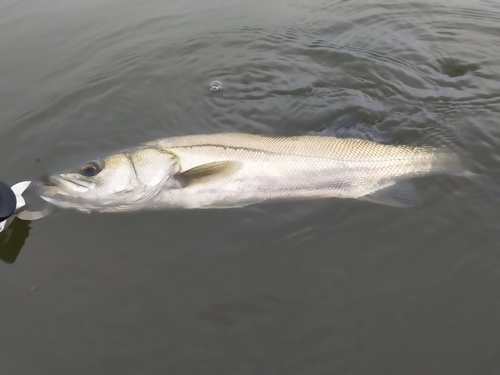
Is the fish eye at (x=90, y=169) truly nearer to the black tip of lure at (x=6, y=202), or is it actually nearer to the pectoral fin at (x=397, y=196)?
the black tip of lure at (x=6, y=202)

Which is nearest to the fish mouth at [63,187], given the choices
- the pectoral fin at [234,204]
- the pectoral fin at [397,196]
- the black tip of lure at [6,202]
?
the black tip of lure at [6,202]

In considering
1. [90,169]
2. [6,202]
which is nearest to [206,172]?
[90,169]

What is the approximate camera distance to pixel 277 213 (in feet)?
11.4

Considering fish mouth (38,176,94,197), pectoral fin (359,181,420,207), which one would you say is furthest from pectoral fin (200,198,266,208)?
fish mouth (38,176,94,197)

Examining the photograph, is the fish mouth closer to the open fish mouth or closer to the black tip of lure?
the open fish mouth

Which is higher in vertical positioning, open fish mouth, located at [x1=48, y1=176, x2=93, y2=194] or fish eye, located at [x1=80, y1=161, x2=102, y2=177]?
fish eye, located at [x1=80, y1=161, x2=102, y2=177]

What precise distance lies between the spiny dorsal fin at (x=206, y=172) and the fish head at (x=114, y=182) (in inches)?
4.9

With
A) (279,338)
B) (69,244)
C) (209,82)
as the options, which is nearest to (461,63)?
(209,82)

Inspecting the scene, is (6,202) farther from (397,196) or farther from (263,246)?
(397,196)

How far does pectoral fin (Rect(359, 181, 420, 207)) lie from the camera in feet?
11.2

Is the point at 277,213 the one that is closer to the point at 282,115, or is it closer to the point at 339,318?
the point at 339,318

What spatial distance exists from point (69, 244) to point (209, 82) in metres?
2.96

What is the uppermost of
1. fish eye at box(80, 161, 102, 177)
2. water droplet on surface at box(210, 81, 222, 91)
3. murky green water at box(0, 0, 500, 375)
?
water droplet on surface at box(210, 81, 222, 91)

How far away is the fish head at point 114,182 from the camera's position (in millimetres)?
3273
